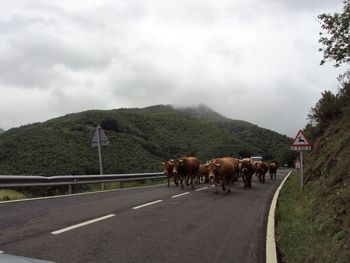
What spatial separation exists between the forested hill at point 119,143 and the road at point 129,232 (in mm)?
39597

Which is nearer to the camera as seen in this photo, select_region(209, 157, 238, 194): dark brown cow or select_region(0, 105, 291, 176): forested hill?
select_region(209, 157, 238, 194): dark brown cow

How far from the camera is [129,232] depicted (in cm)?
841

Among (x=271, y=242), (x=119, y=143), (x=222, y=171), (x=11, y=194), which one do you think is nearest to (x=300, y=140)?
(x=222, y=171)

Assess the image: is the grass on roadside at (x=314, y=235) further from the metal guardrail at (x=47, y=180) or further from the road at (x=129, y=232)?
the metal guardrail at (x=47, y=180)

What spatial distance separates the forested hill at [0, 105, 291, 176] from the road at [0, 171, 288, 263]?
130ft

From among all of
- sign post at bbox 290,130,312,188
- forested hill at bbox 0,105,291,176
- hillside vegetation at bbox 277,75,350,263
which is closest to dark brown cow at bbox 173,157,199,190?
sign post at bbox 290,130,312,188

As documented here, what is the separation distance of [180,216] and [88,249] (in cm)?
447

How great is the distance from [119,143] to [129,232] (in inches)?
2847

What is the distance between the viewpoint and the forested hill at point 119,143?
2288 inches

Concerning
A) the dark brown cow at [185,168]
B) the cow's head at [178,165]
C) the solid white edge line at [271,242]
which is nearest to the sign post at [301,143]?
the dark brown cow at [185,168]

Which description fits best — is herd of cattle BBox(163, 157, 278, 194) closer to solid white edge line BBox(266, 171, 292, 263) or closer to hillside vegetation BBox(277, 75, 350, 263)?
hillside vegetation BBox(277, 75, 350, 263)

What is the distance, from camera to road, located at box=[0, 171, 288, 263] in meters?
6.72

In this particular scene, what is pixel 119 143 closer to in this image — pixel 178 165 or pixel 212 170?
pixel 178 165

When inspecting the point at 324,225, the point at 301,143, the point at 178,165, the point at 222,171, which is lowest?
the point at 324,225
